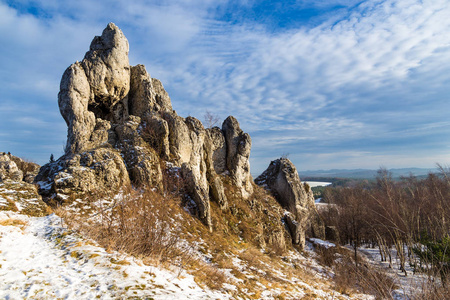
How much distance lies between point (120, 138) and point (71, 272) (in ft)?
46.4

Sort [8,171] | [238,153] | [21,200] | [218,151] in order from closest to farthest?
[21,200] → [8,171] → [238,153] → [218,151]

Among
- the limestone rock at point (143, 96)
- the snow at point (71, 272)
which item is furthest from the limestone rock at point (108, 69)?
the snow at point (71, 272)

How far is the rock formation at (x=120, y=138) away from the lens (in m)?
14.0

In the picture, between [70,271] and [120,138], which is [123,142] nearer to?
[120,138]

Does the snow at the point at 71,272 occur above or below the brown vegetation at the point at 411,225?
above

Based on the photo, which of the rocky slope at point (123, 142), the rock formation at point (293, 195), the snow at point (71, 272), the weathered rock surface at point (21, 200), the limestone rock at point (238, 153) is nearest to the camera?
the snow at point (71, 272)

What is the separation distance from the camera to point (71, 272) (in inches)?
206

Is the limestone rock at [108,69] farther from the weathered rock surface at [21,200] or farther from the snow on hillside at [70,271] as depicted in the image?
the snow on hillside at [70,271]

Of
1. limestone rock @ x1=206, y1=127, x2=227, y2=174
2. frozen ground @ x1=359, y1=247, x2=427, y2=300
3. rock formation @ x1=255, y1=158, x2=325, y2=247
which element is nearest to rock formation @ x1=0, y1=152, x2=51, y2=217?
frozen ground @ x1=359, y1=247, x2=427, y2=300

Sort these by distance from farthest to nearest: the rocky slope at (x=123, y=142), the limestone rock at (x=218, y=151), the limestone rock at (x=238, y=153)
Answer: the limestone rock at (x=218, y=151), the limestone rock at (x=238, y=153), the rocky slope at (x=123, y=142)

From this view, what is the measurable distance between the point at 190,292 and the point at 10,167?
26.2m

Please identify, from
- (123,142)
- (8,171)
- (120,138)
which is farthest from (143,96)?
(8,171)

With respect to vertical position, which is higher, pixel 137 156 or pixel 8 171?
pixel 137 156

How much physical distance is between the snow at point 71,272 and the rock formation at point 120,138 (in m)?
6.32
